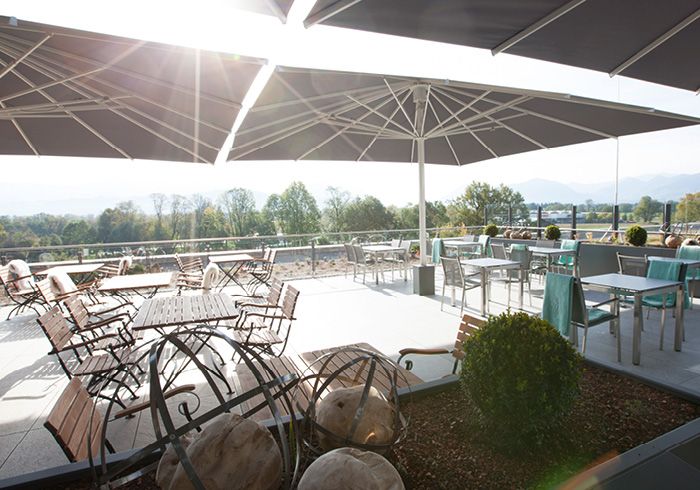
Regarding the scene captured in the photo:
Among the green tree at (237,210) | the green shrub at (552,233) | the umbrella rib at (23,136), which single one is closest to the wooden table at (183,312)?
the umbrella rib at (23,136)

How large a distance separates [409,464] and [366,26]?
3.10 meters

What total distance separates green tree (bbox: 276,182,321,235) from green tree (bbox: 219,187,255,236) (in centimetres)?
281

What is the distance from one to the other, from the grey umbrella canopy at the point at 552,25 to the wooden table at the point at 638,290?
88.2 inches

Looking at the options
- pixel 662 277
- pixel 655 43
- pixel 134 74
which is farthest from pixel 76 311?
pixel 662 277

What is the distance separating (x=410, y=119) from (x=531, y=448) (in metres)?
5.94

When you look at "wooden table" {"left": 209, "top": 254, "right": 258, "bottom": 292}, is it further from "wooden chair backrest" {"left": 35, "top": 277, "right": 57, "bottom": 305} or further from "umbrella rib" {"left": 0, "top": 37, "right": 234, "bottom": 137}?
"umbrella rib" {"left": 0, "top": 37, "right": 234, "bottom": 137}

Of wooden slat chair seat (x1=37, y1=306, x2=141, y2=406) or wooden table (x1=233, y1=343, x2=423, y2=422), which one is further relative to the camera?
wooden slat chair seat (x1=37, y1=306, x2=141, y2=406)

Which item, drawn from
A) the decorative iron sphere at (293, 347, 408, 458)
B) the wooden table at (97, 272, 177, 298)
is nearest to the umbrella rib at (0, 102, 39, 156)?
the wooden table at (97, 272, 177, 298)

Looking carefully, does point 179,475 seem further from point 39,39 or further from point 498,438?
point 39,39

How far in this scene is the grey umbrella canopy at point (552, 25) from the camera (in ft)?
9.41

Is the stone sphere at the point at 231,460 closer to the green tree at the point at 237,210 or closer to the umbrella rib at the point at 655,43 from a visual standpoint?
the umbrella rib at the point at 655,43

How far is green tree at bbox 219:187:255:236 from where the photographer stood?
30375mm

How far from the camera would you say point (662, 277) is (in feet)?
14.9

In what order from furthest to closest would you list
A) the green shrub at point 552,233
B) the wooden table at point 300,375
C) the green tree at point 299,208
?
the green tree at point 299,208 < the green shrub at point 552,233 < the wooden table at point 300,375
